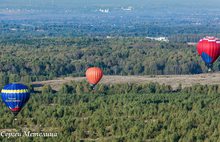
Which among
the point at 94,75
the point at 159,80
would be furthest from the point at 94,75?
the point at 159,80

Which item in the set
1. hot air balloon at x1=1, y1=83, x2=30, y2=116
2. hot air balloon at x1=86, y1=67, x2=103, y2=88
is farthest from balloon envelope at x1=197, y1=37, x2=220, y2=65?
hot air balloon at x1=1, y1=83, x2=30, y2=116

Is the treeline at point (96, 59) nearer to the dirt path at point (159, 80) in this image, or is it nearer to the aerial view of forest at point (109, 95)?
the aerial view of forest at point (109, 95)

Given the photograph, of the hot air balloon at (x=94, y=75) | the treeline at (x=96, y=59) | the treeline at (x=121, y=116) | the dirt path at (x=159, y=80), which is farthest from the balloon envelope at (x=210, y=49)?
the treeline at (x=96, y=59)

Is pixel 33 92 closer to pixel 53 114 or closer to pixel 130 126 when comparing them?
pixel 53 114

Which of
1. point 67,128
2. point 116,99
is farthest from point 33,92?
point 67,128

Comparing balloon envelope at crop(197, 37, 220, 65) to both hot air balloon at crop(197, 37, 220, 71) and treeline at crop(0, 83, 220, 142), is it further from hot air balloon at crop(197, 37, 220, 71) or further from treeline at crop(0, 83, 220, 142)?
treeline at crop(0, 83, 220, 142)
